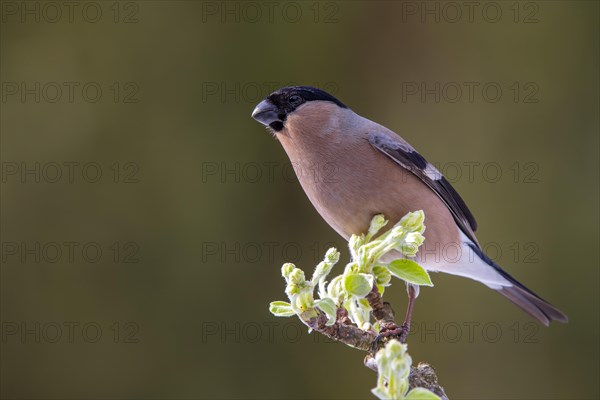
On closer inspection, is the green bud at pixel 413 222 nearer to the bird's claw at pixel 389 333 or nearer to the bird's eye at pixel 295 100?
the bird's claw at pixel 389 333

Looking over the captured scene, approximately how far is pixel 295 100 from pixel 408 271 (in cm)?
123

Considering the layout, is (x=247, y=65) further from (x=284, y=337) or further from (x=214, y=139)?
(x=284, y=337)

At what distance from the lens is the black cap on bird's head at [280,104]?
7.61 feet

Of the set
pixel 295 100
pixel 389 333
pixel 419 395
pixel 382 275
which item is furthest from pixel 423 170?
pixel 419 395

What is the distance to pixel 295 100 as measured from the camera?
2.38m

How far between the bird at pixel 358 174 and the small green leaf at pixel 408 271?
79 centimetres

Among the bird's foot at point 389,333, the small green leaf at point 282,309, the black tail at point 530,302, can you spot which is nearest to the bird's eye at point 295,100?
the black tail at point 530,302

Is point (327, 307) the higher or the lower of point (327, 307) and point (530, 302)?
the higher

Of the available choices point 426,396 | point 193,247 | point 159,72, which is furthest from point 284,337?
point 426,396

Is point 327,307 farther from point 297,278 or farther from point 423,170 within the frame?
point 423,170

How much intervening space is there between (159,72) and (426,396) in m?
3.50

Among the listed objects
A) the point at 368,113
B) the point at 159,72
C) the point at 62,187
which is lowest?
the point at 62,187

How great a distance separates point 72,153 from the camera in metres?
4.05

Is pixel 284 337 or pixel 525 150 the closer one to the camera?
pixel 284 337
